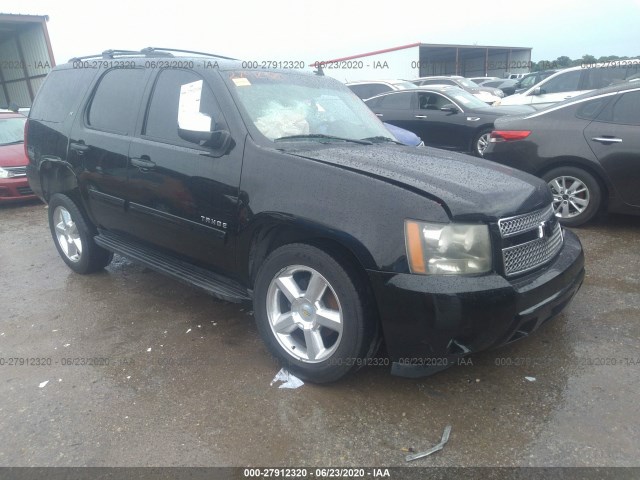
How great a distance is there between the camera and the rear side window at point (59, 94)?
175 inches

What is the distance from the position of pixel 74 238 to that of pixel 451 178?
362 cm

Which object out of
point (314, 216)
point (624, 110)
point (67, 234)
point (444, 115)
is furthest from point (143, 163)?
point (444, 115)

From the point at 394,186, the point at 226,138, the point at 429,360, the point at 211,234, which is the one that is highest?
the point at 226,138

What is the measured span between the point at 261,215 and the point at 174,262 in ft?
3.60

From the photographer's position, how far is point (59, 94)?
15.2 feet

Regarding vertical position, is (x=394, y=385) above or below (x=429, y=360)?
below

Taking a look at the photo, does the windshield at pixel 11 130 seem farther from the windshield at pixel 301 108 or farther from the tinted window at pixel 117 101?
the windshield at pixel 301 108

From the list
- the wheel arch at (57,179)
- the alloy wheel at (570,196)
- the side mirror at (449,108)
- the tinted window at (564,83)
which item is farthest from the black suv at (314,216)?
the tinted window at (564,83)

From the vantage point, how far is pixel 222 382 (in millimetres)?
2963

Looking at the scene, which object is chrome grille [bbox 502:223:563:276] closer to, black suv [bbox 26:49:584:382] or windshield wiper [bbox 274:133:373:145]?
black suv [bbox 26:49:584:382]

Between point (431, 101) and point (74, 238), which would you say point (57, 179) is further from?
point (431, 101)

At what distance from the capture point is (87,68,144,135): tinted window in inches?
150

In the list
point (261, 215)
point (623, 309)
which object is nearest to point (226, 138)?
point (261, 215)

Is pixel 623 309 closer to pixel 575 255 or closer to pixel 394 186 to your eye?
pixel 575 255
